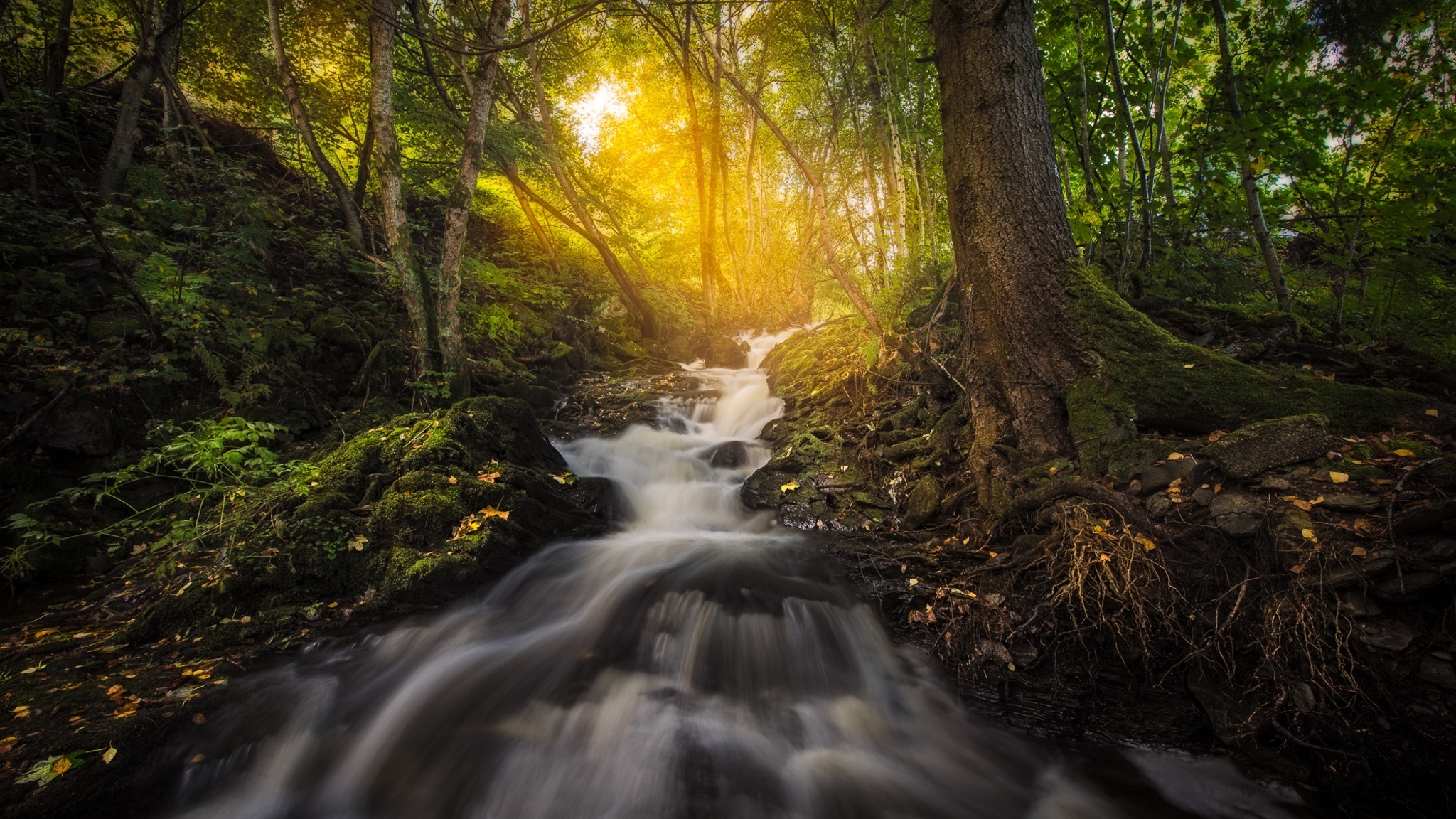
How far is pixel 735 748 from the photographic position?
3.00 m

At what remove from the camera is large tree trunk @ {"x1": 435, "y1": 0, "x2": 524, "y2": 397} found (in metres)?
6.83

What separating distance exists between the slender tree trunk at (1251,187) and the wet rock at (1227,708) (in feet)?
11.7

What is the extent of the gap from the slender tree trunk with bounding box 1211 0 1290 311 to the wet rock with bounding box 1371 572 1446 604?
3.16 meters

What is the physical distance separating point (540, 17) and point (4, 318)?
460 inches

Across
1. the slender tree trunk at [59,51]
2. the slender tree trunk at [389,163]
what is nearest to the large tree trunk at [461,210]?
the slender tree trunk at [389,163]

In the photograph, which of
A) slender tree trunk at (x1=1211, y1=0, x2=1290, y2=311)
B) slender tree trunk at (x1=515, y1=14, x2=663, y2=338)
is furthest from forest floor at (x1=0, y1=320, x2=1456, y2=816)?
slender tree trunk at (x1=515, y1=14, x2=663, y2=338)

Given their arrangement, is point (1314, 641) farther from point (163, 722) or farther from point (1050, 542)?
point (163, 722)

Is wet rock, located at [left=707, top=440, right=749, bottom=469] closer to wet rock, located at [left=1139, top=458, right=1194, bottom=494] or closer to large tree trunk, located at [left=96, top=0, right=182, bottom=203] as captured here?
wet rock, located at [left=1139, top=458, right=1194, bottom=494]

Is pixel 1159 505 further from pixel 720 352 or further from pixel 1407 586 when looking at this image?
pixel 720 352

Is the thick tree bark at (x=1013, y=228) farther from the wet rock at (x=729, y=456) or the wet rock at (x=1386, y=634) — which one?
the wet rock at (x=729, y=456)

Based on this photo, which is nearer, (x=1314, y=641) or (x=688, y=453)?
(x=1314, y=641)

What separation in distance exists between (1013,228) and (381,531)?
591 cm

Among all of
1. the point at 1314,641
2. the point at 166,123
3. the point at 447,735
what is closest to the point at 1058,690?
the point at 1314,641

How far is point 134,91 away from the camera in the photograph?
6.49m
